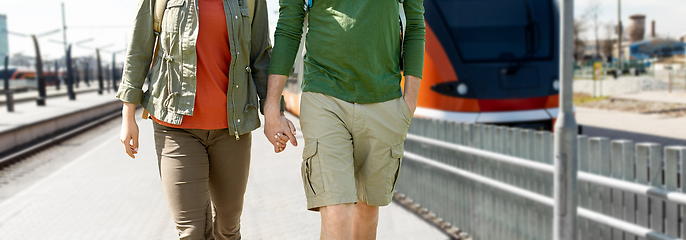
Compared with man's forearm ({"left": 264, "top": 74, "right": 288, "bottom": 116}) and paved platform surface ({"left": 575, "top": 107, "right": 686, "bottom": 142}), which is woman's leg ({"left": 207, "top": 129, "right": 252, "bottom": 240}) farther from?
paved platform surface ({"left": 575, "top": 107, "right": 686, "bottom": 142})

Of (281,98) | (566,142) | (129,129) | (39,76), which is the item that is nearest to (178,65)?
(129,129)

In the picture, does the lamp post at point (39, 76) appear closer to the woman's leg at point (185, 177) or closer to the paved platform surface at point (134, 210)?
the paved platform surface at point (134, 210)

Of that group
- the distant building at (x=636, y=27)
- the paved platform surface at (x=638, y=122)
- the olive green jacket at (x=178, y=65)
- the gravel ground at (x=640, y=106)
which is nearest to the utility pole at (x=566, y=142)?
the olive green jacket at (x=178, y=65)

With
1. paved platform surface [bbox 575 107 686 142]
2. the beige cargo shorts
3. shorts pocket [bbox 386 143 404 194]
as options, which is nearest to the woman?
the beige cargo shorts

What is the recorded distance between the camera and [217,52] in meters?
2.64

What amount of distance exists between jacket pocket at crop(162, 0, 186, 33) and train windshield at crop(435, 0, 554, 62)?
5838mm

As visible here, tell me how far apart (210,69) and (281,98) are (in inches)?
13.0

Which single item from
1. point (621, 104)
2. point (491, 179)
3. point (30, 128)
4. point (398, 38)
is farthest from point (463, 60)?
point (621, 104)

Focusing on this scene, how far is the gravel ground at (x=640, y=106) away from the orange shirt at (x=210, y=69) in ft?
66.9

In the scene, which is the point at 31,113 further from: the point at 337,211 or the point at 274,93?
the point at 337,211

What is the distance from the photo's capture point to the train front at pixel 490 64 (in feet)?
26.3

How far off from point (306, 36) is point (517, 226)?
8.22 ft

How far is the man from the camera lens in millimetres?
2510

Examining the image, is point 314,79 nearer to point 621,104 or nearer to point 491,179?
point 491,179
